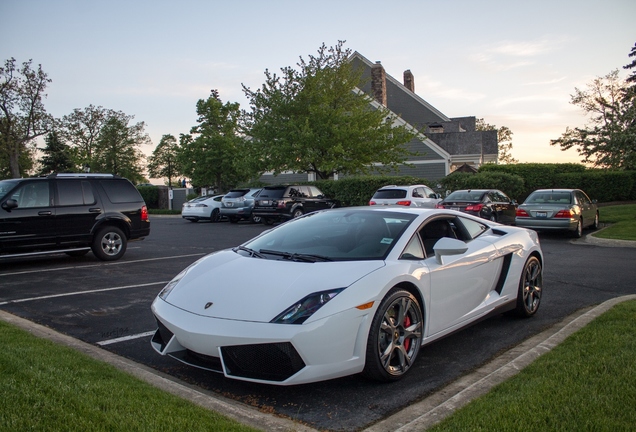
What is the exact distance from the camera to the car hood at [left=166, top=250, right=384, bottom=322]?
13.1ft

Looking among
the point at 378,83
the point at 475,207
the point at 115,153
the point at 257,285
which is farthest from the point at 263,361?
the point at 115,153

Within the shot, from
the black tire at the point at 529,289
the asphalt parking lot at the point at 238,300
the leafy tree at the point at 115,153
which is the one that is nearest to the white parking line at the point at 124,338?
the asphalt parking lot at the point at 238,300

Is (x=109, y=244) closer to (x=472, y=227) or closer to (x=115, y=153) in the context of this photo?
(x=472, y=227)

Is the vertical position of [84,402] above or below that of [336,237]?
below

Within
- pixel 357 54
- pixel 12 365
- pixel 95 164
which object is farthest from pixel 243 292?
pixel 95 164

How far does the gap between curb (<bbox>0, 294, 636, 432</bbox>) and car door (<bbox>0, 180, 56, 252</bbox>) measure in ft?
17.9

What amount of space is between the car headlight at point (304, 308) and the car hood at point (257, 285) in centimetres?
4

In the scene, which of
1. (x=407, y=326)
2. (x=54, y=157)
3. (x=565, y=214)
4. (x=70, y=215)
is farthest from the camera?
(x=54, y=157)

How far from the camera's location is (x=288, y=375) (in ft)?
12.4

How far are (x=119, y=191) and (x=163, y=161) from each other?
291ft

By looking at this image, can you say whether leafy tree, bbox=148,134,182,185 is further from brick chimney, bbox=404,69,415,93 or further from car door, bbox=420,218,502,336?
car door, bbox=420,218,502,336

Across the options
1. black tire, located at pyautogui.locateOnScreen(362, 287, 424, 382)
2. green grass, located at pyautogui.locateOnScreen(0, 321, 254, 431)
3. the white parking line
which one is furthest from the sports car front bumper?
the white parking line

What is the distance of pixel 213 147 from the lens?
1674 inches

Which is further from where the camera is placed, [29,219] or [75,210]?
[75,210]
